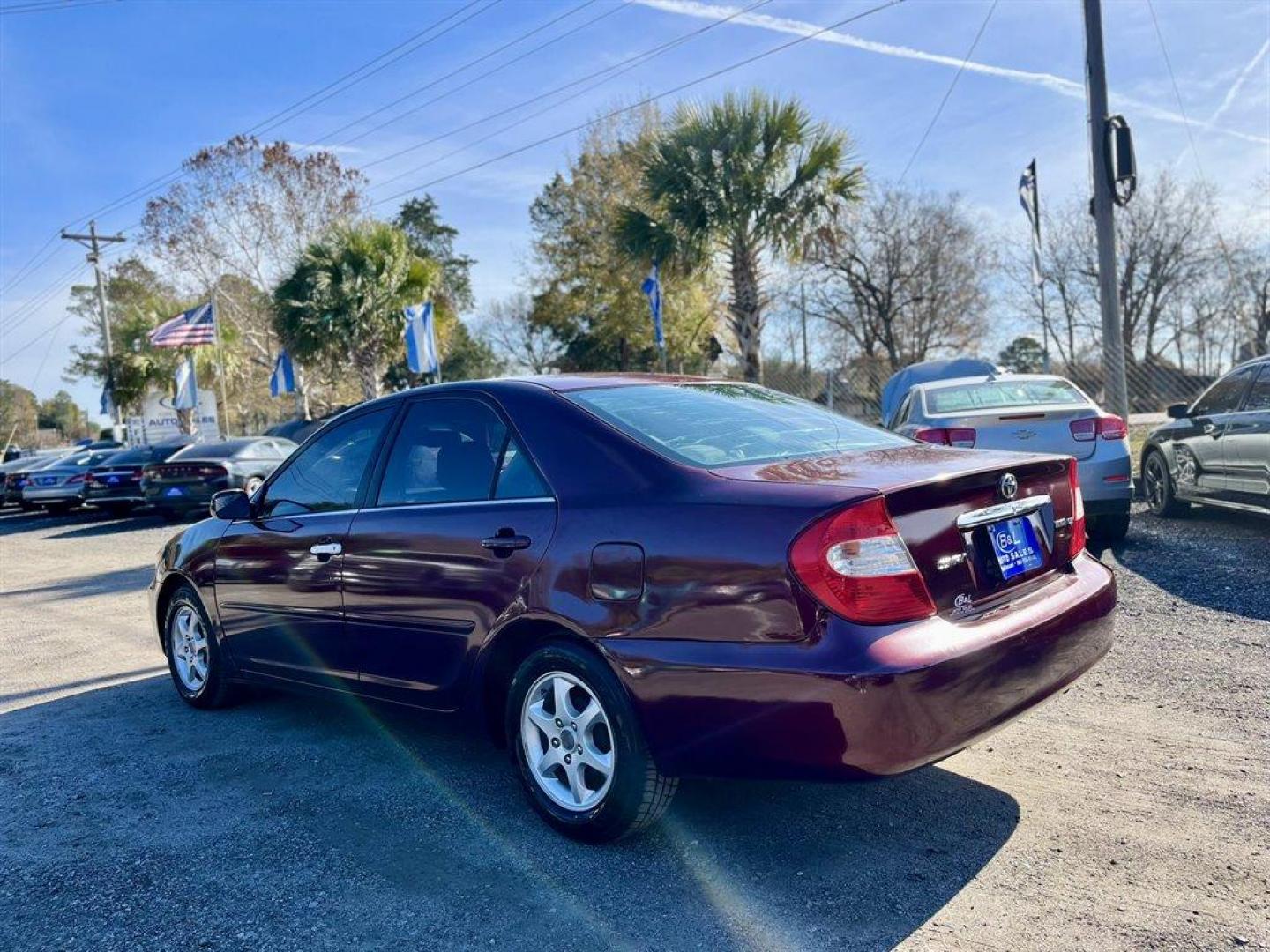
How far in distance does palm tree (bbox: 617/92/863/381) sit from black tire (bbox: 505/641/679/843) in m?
14.0

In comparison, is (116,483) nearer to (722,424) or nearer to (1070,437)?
(1070,437)

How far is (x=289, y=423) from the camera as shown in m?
22.0

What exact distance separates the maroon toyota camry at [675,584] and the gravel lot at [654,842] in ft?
1.08

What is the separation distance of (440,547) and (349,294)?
22.1m

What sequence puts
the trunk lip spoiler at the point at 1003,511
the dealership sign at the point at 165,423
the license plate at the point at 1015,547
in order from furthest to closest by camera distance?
the dealership sign at the point at 165,423 < the license plate at the point at 1015,547 < the trunk lip spoiler at the point at 1003,511

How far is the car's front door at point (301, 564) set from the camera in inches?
163

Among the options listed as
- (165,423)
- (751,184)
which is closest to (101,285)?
(165,423)

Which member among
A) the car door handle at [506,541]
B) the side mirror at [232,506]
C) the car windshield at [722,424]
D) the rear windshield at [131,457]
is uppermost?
the car windshield at [722,424]

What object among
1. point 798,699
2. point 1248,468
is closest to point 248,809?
point 798,699

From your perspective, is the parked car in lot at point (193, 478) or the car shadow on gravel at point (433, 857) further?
the parked car in lot at point (193, 478)

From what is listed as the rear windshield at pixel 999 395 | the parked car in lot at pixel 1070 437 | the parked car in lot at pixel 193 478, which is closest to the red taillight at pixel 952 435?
the parked car in lot at pixel 1070 437

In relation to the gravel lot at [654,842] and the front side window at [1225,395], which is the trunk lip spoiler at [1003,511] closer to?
the gravel lot at [654,842]

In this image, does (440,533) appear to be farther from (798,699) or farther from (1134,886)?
(1134,886)

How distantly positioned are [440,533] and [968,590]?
1.85 metres
